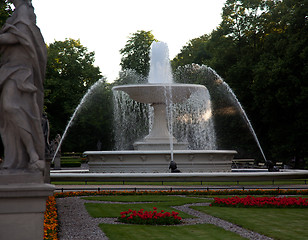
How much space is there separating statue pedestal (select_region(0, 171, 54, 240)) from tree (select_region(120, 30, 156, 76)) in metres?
52.8

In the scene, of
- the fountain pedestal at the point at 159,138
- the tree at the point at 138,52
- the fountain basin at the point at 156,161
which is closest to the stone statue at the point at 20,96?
the fountain basin at the point at 156,161

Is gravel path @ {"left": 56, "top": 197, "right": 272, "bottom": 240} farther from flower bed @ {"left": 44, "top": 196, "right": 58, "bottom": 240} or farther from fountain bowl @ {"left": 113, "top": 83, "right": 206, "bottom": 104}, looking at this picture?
fountain bowl @ {"left": 113, "top": 83, "right": 206, "bottom": 104}

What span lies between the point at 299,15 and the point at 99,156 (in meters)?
18.3

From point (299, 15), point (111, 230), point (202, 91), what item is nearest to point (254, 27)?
point (299, 15)

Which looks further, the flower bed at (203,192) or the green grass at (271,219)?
the flower bed at (203,192)

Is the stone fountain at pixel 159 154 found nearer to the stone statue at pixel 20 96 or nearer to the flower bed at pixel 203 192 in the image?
the flower bed at pixel 203 192

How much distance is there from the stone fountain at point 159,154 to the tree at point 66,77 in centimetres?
2531

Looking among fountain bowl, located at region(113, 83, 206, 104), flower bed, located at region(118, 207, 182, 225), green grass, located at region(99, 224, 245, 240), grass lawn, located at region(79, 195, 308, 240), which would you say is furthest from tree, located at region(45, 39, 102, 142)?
green grass, located at region(99, 224, 245, 240)

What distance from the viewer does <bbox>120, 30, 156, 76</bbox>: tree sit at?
199 ft

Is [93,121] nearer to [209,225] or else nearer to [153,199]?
[153,199]

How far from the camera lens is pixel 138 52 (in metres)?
61.8

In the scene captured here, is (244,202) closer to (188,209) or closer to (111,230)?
(188,209)

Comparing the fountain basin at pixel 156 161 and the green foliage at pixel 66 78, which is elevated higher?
the green foliage at pixel 66 78

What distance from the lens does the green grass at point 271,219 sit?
10.9 m
